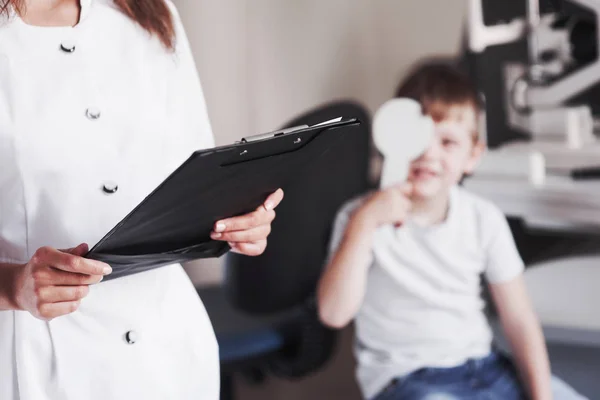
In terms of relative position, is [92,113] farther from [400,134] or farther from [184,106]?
[400,134]

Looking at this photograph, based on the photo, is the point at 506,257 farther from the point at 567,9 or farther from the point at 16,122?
the point at 16,122

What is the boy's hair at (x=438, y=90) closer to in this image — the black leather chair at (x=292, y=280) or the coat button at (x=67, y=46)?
the black leather chair at (x=292, y=280)

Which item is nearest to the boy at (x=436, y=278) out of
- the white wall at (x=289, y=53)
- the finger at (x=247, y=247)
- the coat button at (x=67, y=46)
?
the finger at (x=247, y=247)

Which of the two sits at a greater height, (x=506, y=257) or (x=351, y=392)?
(x=506, y=257)

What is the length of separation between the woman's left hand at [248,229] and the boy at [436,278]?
32 centimetres

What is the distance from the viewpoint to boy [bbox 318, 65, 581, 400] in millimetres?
1188

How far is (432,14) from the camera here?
1809 millimetres

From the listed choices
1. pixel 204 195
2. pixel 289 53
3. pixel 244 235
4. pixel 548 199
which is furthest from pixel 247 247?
pixel 289 53

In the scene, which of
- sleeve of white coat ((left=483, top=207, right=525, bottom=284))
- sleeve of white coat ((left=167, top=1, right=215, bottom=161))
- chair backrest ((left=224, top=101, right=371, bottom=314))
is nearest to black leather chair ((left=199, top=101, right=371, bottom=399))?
chair backrest ((left=224, top=101, right=371, bottom=314))

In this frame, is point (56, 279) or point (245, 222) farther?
point (245, 222)

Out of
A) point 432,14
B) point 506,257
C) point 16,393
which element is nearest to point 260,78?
point 432,14

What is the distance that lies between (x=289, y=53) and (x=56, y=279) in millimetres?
1345

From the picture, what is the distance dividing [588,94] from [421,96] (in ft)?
1.60

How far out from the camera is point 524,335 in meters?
1.20
